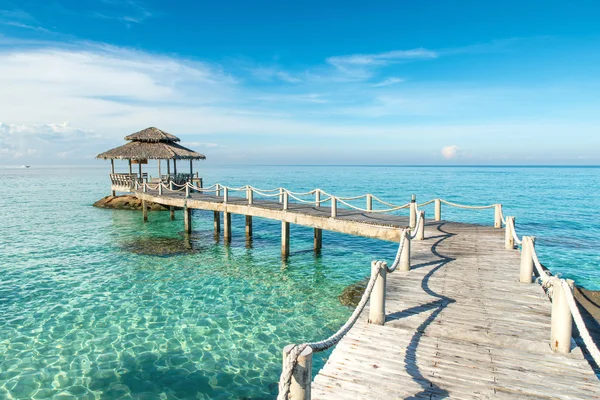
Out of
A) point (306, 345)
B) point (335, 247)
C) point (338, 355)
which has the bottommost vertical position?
point (335, 247)

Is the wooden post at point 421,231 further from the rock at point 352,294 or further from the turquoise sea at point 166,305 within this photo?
the turquoise sea at point 166,305

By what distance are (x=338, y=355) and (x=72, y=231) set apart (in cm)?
2263

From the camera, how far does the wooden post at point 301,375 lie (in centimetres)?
293

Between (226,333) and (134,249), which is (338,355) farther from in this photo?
(134,249)

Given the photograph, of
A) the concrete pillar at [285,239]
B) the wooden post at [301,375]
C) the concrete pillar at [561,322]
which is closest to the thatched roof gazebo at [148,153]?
the concrete pillar at [285,239]

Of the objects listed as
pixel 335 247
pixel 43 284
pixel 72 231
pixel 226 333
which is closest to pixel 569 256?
pixel 335 247

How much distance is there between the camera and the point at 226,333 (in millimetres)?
8969

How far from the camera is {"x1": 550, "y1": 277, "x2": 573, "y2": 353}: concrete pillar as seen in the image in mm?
4723

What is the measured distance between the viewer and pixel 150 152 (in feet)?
98.4

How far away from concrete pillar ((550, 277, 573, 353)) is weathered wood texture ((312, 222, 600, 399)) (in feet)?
0.43

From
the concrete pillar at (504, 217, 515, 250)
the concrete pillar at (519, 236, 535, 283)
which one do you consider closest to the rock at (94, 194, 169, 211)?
the concrete pillar at (504, 217, 515, 250)

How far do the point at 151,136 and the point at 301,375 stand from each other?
105 ft

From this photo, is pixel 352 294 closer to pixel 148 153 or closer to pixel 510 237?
pixel 510 237

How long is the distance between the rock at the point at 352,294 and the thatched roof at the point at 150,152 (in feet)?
69.6
